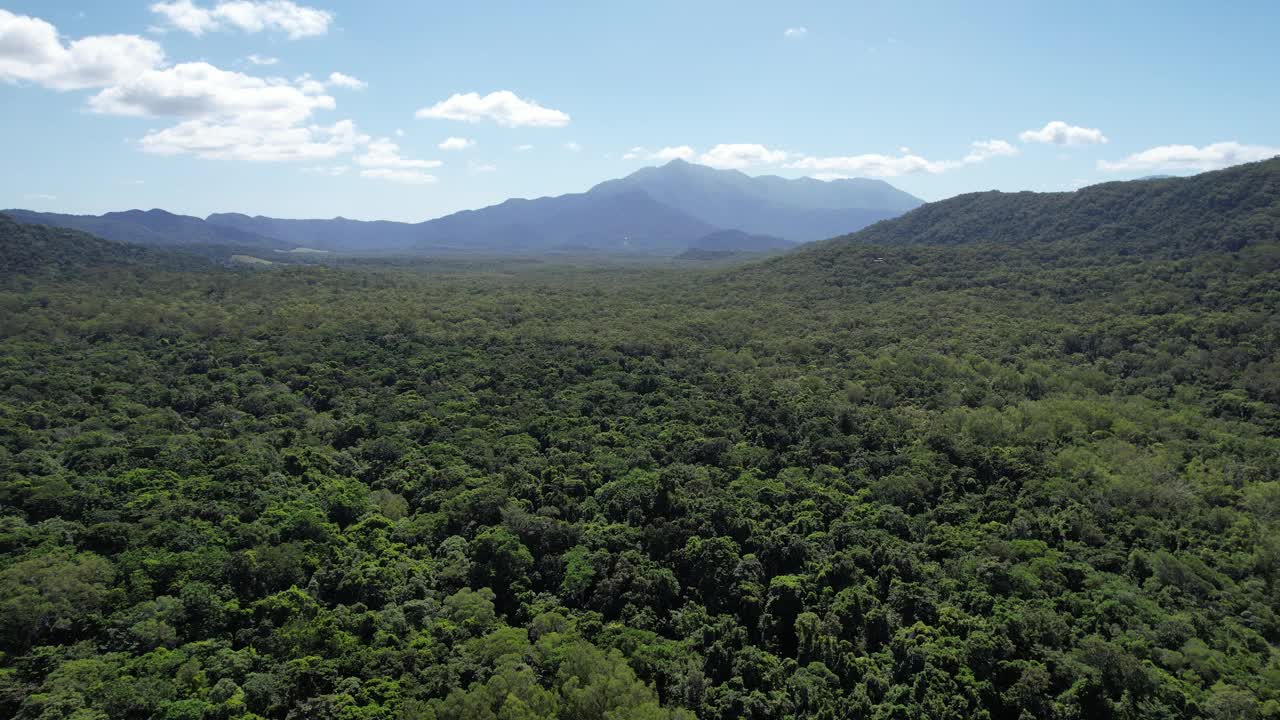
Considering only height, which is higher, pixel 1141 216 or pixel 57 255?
pixel 1141 216

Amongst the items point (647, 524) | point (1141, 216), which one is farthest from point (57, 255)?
point (1141, 216)

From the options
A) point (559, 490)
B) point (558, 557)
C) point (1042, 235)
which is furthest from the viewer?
point (1042, 235)

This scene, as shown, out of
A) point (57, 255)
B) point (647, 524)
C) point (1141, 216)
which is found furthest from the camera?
point (1141, 216)

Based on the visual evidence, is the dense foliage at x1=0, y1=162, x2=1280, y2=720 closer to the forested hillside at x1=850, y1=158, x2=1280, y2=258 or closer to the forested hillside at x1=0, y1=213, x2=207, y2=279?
the forested hillside at x1=850, y1=158, x2=1280, y2=258

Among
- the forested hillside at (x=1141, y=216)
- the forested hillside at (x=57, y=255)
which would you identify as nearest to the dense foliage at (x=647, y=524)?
the forested hillside at (x=1141, y=216)

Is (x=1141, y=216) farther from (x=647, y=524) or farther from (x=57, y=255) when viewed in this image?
(x=57, y=255)

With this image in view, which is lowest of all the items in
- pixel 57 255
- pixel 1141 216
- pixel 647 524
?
pixel 647 524

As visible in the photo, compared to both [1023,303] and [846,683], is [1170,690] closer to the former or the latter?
[846,683]

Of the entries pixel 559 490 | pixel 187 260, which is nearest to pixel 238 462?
pixel 559 490
